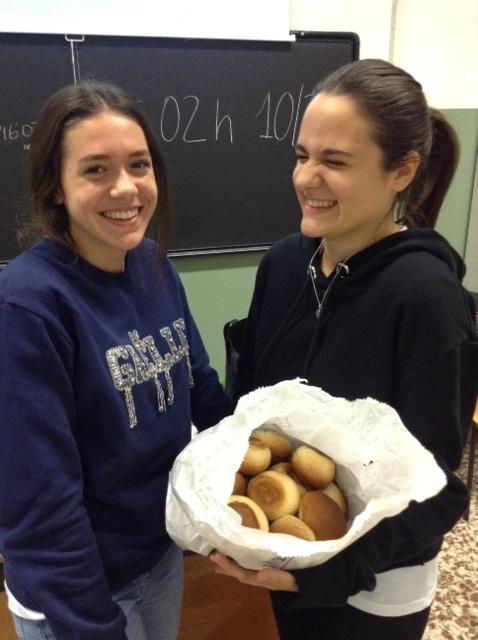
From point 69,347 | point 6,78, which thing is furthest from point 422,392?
point 6,78

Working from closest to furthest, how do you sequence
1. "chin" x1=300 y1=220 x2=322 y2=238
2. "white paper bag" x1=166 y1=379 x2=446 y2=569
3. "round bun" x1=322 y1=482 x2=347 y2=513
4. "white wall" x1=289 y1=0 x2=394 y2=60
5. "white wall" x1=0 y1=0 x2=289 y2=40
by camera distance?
"white paper bag" x1=166 y1=379 x2=446 y2=569, "round bun" x1=322 y1=482 x2=347 y2=513, "chin" x1=300 y1=220 x2=322 y2=238, "white wall" x1=0 y1=0 x2=289 y2=40, "white wall" x1=289 y1=0 x2=394 y2=60

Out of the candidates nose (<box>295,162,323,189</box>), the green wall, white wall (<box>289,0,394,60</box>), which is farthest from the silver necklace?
white wall (<box>289,0,394,60</box>)

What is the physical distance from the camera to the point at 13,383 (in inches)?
27.3

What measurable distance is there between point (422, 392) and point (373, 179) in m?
0.35

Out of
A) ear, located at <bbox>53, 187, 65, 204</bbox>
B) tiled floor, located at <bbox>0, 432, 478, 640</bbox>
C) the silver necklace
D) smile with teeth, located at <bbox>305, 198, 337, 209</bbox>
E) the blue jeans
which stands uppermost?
ear, located at <bbox>53, 187, 65, 204</bbox>

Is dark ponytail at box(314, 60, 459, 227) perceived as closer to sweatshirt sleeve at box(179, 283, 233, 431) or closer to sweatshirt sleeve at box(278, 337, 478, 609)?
sweatshirt sleeve at box(278, 337, 478, 609)

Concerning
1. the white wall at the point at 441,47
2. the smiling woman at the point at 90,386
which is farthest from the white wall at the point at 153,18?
the smiling woman at the point at 90,386

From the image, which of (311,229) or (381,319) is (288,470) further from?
(311,229)

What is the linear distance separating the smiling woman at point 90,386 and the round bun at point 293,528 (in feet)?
0.83

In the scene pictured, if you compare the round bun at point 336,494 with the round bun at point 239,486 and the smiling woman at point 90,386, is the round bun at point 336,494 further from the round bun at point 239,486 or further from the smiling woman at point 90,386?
the smiling woman at point 90,386

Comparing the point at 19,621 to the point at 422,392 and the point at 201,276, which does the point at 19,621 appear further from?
the point at 201,276

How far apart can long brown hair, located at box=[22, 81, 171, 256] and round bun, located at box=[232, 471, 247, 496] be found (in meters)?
0.44

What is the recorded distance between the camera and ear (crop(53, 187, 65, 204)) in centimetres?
84

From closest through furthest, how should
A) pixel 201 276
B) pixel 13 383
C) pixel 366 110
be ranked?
pixel 13 383 < pixel 366 110 < pixel 201 276
